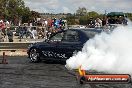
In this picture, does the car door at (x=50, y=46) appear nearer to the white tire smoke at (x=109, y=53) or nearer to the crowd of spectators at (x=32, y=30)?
the white tire smoke at (x=109, y=53)

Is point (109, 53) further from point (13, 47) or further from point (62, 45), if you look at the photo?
point (13, 47)

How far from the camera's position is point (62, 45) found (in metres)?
18.2

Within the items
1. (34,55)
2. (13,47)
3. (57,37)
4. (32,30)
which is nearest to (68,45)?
(57,37)

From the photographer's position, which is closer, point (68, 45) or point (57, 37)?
point (68, 45)

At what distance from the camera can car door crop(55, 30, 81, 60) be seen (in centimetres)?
1764

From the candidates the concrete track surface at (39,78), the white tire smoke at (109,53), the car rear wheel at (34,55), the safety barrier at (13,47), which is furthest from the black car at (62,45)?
the safety barrier at (13,47)

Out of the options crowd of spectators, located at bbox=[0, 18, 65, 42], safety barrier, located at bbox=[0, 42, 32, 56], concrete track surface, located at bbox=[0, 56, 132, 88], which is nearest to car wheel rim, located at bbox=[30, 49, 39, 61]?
concrete track surface, located at bbox=[0, 56, 132, 88]

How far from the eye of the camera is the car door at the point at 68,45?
695 inches

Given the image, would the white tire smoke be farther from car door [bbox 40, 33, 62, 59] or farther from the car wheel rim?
the car wheel rim

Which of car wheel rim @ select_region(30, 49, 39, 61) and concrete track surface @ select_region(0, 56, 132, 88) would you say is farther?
car wheel rim @ select_region(30, 49, 39, 61)

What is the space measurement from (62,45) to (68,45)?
1.29ft

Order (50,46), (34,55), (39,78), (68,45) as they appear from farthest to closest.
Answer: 1. (34,55)
2. (50,46)
3. (68,45)
4. (39,78)

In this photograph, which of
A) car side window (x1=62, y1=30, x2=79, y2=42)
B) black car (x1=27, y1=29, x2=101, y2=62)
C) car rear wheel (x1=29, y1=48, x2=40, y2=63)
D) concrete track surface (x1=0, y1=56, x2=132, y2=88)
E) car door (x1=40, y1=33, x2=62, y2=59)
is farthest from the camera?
car rear wheel (x1=29, y1=48, x2=40, y2=63)

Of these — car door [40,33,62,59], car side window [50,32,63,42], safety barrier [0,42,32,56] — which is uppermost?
car side window [50,32,63,42]
